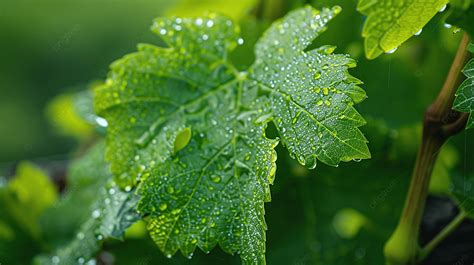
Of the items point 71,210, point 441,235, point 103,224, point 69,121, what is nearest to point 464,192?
point 441,235

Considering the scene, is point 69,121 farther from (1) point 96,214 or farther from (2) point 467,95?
(2) point 467,95

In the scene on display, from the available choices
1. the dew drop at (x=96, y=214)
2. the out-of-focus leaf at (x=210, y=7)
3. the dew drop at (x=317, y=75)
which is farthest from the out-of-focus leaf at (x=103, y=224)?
the out-of-focus leaf at (x=210, y=7)

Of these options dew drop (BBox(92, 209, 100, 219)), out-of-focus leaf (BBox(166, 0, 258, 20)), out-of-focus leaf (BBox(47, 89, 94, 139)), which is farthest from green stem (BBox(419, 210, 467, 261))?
out-of-focus leaf (BBox(47, 89, 94, 139))

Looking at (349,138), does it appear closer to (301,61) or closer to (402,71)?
(301,61)

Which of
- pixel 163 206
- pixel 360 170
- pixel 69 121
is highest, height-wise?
pixel 163 206

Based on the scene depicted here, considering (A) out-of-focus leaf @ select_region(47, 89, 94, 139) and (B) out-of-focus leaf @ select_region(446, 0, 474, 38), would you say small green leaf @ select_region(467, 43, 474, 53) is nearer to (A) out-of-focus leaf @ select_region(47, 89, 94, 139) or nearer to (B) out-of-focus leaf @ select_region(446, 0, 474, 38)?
(B) out-of-focus leaf @ select_region(446, 0, 474, 38)

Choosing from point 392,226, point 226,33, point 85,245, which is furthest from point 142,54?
point 392,226
